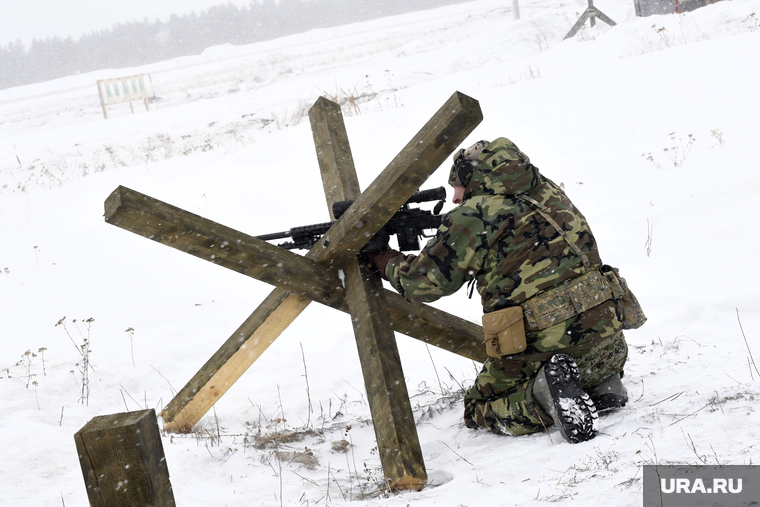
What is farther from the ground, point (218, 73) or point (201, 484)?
point (218, 73)

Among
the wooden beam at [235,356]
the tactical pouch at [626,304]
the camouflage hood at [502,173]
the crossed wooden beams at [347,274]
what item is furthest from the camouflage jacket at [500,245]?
the wooden beam at [235,356]

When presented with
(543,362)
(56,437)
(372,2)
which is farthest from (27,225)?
(372,2)

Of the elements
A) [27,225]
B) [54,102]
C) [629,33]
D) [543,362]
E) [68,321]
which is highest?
[54,102]

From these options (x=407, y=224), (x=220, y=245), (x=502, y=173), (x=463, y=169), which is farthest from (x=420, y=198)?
(x=220, y=245)

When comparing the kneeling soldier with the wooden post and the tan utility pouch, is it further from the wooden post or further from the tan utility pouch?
the wooden post

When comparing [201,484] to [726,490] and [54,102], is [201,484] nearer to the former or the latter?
[726,490]

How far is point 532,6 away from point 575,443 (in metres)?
34.0

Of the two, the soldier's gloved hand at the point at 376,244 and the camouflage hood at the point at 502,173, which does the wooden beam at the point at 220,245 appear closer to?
the soldier's gloved hand at the point at 376,244

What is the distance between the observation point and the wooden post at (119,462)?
137 centimetres

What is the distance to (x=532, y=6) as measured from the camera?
107ft

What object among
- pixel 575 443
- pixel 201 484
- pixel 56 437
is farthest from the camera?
pixel 56 437

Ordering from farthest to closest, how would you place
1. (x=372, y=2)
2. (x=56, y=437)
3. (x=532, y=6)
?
1. (x=372, y=2)
2. (x=532, y=6)
3. (x=56, y=437)

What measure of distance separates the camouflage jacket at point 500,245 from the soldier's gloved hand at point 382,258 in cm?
6

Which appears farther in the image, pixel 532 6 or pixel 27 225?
pixel 532 6
